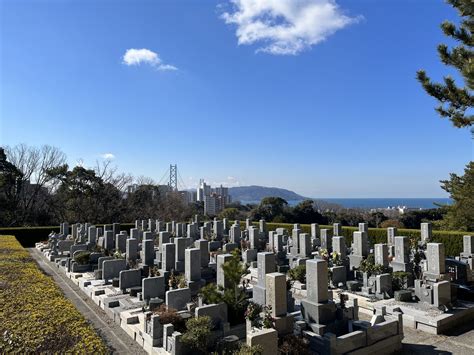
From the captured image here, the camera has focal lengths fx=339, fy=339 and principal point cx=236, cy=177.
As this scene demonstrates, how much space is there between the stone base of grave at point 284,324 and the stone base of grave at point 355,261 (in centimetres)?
679

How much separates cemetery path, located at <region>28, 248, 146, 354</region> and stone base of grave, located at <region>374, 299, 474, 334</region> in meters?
6.31

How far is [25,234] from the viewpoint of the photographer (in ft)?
83.5

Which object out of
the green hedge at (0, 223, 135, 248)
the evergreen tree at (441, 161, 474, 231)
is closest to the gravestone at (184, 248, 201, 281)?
the evergreen tree at (441, 161, 474, 231)

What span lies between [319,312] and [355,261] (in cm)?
691

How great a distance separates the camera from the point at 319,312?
720 centimetres

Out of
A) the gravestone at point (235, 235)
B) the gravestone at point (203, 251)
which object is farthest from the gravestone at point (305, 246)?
the gravestone at point (235, 235)

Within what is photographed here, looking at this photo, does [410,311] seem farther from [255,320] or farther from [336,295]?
[255,320]

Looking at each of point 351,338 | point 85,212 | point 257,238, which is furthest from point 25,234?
point 351,338

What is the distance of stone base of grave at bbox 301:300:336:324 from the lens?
721 cm

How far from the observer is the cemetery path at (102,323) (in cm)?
723

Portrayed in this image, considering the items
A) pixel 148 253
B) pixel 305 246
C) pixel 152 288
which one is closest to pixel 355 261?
pixel 305 246

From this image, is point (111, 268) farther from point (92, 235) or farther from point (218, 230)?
point (218, 230)

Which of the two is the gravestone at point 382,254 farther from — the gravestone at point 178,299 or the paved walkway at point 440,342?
the gravestone at point 178,299

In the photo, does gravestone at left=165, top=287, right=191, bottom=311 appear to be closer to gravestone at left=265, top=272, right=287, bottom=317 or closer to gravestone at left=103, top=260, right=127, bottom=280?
gravestone at left=265, top=272, right=287, bottom=317
